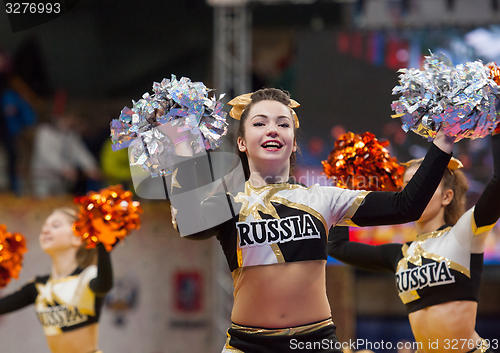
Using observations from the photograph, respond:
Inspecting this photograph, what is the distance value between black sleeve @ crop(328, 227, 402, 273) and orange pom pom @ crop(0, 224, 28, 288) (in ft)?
6.69

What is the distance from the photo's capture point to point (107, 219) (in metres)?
3.01

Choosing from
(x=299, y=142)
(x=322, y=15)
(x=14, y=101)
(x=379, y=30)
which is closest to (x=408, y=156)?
(x=379, y=30)

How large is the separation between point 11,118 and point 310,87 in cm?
398

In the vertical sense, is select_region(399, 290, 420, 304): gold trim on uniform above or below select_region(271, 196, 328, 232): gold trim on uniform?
below

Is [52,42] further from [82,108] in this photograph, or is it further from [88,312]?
[88,312]

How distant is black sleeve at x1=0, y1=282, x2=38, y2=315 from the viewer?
367 cm

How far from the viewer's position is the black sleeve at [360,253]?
115 inches

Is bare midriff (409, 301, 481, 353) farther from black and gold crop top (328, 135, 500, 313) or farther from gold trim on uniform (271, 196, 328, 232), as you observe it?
gold trim on uniform (271, 196, 328, 232)

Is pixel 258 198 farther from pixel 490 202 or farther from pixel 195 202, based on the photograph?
pixel 490 202

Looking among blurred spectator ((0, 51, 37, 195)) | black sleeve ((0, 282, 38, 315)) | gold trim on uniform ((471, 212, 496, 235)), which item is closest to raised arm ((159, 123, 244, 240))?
gold trim on uniform ((471, 212, 496, 235))

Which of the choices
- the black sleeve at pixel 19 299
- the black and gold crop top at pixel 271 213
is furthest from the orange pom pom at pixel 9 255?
the black and gold crop top at pixel 271 213

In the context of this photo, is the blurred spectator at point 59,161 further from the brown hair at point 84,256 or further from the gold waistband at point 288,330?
the gold waistband at point 288,330

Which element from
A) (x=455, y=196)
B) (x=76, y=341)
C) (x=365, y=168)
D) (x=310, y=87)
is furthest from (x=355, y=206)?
(x=310, y=87)

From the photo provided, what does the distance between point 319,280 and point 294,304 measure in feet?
0.47
